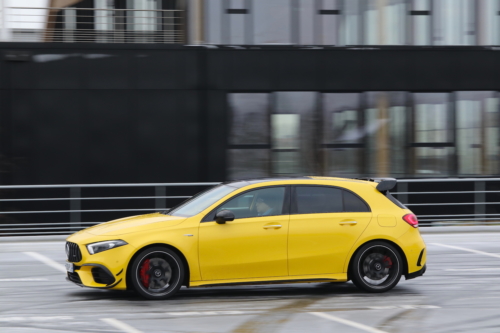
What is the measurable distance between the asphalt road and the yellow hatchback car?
26 centimetres

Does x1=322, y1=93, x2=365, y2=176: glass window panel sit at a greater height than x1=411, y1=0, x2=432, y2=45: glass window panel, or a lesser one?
lesser

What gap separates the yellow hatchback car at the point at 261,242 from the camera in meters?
8.31

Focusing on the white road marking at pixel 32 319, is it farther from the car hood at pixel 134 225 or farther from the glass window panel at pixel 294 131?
the glass window panel at pixel 294 131

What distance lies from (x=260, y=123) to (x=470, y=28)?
5799 millimetres

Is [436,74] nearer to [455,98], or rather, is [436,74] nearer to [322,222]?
[455,98]

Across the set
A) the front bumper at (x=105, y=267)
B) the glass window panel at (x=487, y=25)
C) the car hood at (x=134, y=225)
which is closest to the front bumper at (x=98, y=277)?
the front bumper at (x=105, y=267)

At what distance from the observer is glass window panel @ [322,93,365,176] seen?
18469 millimetres

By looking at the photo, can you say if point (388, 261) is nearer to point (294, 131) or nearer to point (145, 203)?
point (145, 203)

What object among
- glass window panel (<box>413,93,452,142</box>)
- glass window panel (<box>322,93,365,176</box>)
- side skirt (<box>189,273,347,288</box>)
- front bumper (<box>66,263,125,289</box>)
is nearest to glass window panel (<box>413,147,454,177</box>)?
glass window panel (<box>413,93,452,142</box>)

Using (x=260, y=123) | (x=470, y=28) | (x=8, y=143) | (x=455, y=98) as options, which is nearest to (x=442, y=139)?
(x=455, y=98)

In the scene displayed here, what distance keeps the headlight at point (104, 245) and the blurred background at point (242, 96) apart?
8.65 metres

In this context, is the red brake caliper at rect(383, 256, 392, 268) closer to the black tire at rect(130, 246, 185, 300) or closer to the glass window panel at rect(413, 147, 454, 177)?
the black tire at rect(130, 246, 185, 300)

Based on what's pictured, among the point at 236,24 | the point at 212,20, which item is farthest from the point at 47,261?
the point at 236,24

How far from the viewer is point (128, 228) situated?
846cm
